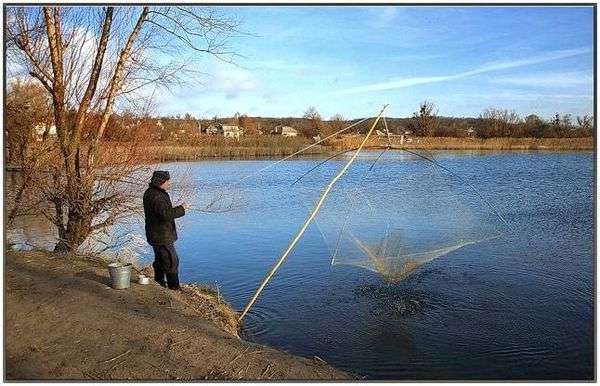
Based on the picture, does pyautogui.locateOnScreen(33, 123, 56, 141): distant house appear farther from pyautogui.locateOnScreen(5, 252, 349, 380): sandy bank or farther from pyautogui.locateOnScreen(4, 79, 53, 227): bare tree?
pyautogui.locateOnScreen(5, 252, 349, 380): sandy bank

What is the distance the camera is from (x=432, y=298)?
7.57 meters

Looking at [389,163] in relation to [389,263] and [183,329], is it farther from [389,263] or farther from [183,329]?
[183,329]

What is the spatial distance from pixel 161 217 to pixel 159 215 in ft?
0.12

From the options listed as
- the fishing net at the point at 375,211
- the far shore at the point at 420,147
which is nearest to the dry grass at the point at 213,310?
the fishing net at the point at 375,211

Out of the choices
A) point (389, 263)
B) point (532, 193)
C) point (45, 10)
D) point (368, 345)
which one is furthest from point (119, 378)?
point (532, 193)

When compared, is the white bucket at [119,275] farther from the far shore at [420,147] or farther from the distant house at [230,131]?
the distant house at [230,131]

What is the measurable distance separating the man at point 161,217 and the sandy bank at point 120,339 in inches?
17.5

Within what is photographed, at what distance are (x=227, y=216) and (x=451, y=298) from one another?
7.76m

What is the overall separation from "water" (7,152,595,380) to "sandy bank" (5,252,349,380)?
1.42 m

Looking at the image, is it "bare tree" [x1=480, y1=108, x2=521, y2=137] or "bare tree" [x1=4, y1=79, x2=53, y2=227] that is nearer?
"bare tree" [x1=4, y1=79, x2=53, y2=227]

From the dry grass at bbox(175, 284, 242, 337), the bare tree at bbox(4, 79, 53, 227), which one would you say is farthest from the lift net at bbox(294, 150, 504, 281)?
the bare tree at bbox(4, 79, 53, 227)

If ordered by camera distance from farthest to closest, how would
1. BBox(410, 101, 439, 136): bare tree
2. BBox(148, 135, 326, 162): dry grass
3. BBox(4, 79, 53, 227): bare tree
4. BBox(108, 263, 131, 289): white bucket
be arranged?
BBox(148, 135, 326, 162): dry grass → BBox(410, 101, 439, 136): bare tree → BBox(4, 79, 53, 227): bare tree → BBox(108, 263, 131, 289): white bucket

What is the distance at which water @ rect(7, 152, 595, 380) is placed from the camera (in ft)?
18.9

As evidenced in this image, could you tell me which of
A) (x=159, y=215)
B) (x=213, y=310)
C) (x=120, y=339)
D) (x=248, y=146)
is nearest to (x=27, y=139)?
(x=159, y=215)
